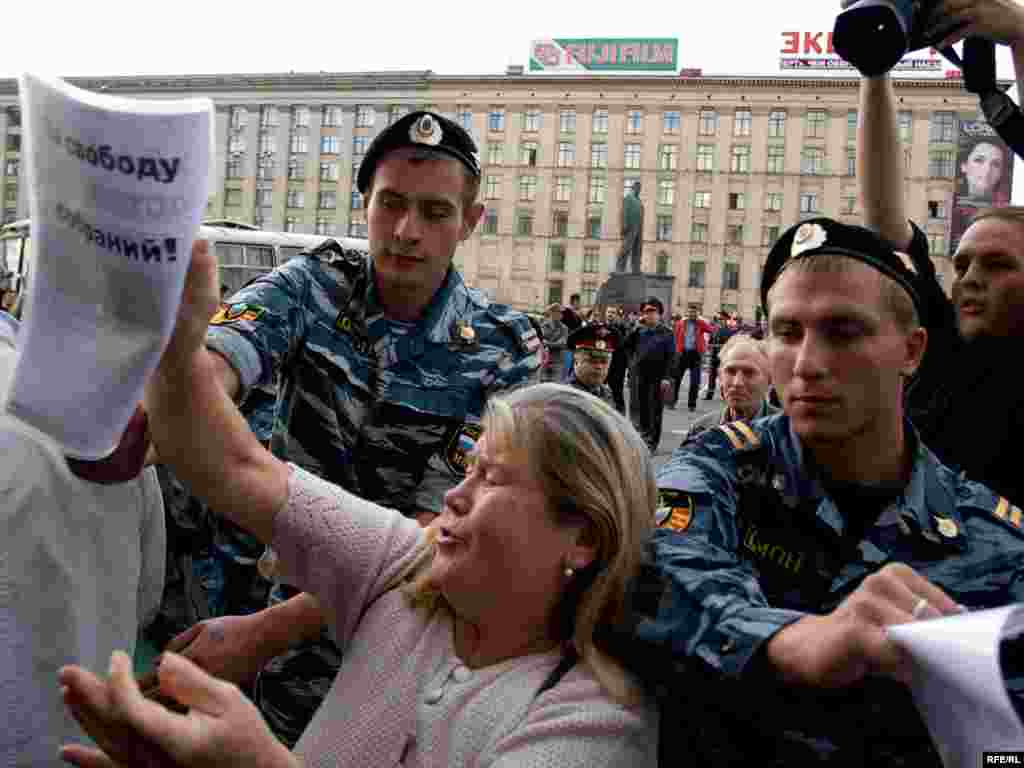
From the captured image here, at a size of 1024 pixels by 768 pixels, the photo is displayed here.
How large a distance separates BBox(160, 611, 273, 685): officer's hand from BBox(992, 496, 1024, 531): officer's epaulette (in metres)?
1.20

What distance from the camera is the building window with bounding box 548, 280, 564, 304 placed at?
61688mm

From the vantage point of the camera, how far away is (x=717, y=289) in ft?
197

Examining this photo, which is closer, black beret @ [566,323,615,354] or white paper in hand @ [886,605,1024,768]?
white paper in hand @ [886,605,1024,768]

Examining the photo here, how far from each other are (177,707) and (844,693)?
2.72 feet

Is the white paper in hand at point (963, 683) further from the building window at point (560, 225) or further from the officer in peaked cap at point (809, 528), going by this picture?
the building window at point (560, 225)

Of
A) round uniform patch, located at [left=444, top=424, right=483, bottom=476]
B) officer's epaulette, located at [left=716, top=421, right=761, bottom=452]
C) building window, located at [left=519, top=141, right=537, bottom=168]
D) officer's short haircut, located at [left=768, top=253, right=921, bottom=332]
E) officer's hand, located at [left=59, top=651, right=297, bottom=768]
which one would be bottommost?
officer's hand, located at [left=59, top=651, right=297, bottom=768]

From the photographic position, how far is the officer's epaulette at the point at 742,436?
5.19 ft

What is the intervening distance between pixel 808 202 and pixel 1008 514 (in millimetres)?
61941

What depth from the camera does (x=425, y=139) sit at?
222 centimetres

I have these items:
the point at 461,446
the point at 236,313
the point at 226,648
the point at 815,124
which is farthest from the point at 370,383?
the point at 815,124

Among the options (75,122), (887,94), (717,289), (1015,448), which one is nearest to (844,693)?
(75,122)

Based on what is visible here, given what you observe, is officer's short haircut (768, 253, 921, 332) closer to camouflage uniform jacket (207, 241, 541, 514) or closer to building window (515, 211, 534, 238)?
camouflage uniform jacket (207, 241, 541, 514)

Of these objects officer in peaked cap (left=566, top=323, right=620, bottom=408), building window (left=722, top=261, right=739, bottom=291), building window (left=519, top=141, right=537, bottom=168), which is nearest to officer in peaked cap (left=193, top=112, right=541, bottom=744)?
officer in peaked cap (left=566, top=323, right=620, bottom=408)

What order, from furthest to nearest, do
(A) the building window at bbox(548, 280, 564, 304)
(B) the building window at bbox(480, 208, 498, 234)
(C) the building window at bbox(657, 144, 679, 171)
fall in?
(B) the building window at bbox(480, 208, 498, 234)
(A) the building window at bbox(548, 280, 564, 304)
(C) the building window at bbox(657, 144, 679, 171)
